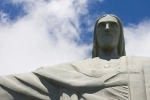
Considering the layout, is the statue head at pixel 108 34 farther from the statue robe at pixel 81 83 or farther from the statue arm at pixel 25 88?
the statue arm at pixel 25 88

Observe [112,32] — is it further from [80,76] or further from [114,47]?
[80,76]

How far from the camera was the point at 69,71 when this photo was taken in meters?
15.1

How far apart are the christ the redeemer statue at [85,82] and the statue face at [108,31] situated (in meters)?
0.78

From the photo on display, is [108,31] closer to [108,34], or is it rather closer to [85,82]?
[108,34]

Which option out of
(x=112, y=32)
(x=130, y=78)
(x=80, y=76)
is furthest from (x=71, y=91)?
(x=112, y=32)

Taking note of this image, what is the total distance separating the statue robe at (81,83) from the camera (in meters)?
14.4

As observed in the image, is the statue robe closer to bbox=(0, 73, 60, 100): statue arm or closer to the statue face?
bbox=(0, 73, 60, 100): statue arm

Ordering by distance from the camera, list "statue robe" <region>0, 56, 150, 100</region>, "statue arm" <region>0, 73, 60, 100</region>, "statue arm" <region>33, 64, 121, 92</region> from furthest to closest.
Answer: "statue arm" <region>0, 73, 60, 100</region>, "statue arm" <region>33, 64, 121, 92</region>, "statue robe" <region>0, 56, 150, 100</region>

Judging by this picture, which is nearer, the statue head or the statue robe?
the statue robe

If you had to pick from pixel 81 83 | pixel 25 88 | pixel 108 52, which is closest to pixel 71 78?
pixel 81 83

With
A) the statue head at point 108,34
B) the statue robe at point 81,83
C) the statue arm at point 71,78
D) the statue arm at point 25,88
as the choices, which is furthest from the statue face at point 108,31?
the statue arm at point 25,88

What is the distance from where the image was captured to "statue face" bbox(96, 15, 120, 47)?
53.4 feet

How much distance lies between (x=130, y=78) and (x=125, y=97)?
66cm

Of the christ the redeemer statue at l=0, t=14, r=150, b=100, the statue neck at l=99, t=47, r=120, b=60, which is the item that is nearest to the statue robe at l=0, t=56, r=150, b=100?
the christ the redeemer statue at l=0, t=14, r=150, b=100
